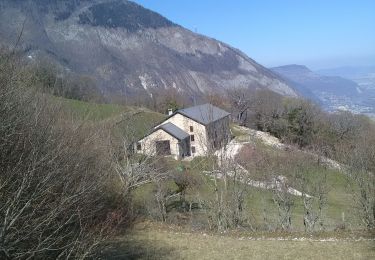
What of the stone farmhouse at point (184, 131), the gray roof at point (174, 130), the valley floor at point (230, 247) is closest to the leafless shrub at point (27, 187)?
the valley floor at point (230, 247)

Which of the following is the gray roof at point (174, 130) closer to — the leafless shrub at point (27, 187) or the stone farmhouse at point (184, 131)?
the stone farmhouse at point (184, 131)

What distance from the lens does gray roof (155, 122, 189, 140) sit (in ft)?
205

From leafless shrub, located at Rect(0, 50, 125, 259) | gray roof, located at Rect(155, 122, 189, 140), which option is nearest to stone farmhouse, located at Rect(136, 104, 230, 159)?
gray roof, located at Rect(155, 122, 189, 140)

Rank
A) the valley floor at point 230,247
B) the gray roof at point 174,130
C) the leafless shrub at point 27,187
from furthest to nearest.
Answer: the gray roof at point 174,130, the valley floor at point 230,247, the leafless shrub at point 27,187

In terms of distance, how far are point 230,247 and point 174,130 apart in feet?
→ 156

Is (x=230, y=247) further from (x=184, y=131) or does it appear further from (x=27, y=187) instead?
(x=184, y=131)

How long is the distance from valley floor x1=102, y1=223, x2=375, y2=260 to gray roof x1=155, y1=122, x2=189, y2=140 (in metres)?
41.4

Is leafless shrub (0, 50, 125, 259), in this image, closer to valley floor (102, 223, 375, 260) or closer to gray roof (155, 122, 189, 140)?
valley floor (102, 223, 375, 260)

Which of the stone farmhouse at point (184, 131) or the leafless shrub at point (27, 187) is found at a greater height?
the leafless shrub at point (27, 187)

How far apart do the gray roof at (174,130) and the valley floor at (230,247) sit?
4140cm

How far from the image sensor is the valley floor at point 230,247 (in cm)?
1622

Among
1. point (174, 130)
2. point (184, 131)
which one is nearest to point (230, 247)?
point (174, 130)

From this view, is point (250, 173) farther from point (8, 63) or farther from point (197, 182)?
point (8, 63)

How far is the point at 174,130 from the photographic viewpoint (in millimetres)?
65062
